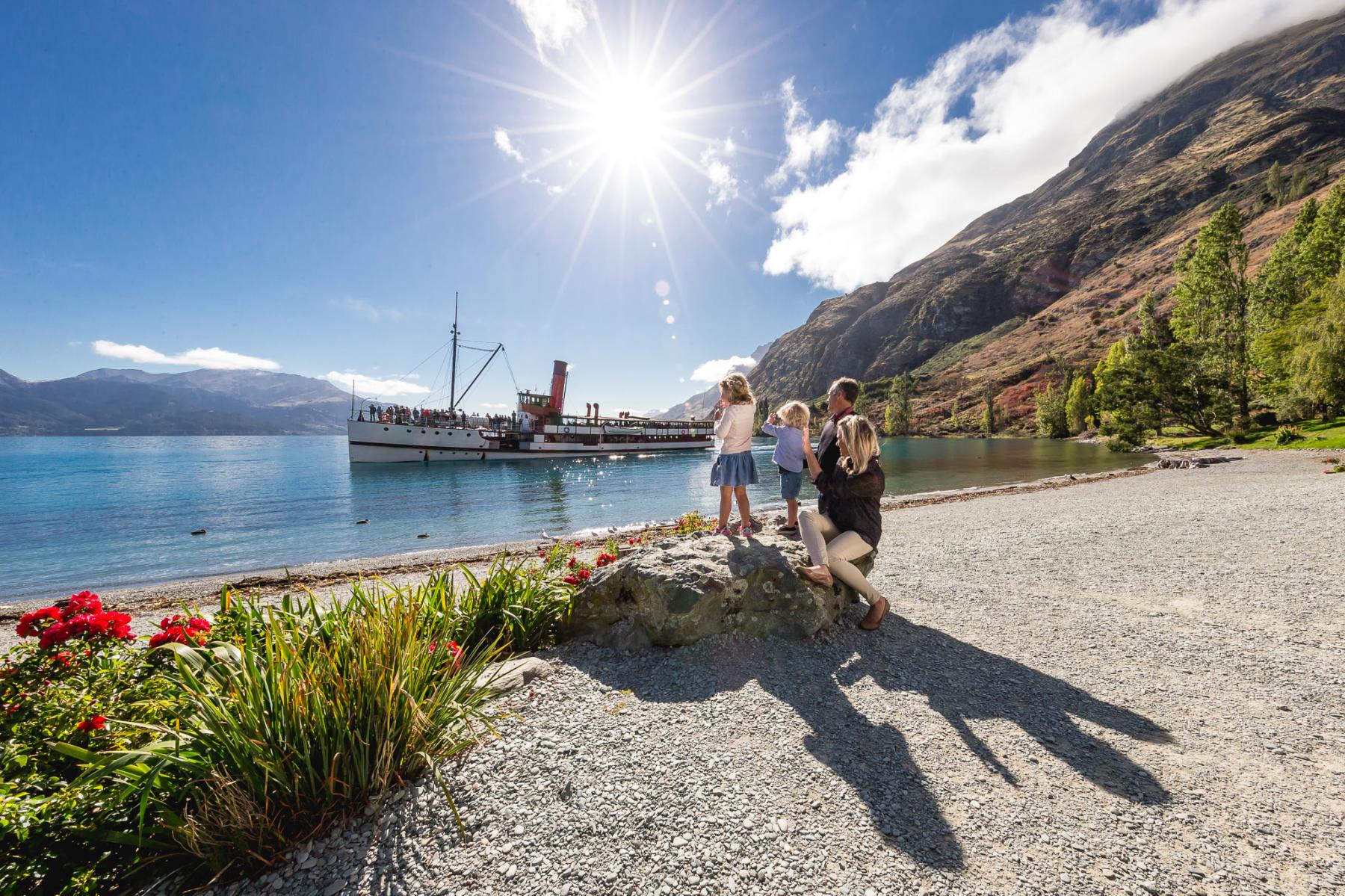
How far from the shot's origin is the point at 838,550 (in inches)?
215

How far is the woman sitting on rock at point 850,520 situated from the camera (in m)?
5.35

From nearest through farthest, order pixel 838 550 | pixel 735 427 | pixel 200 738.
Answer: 1. pixel 200 738
2. pixel 838 550
3. pixel 735 427

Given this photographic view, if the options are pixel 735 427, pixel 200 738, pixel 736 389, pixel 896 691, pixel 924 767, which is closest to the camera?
pixel 200 738

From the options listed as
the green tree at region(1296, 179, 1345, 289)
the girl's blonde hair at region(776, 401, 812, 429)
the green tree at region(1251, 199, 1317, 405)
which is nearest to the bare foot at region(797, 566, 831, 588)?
the girl's blonde hair at region(776, 401, 812, 429)

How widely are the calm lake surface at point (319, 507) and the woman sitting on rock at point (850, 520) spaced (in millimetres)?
15472

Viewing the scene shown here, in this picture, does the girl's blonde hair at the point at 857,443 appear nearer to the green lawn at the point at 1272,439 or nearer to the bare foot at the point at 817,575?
the bare foot at the point at 817,575

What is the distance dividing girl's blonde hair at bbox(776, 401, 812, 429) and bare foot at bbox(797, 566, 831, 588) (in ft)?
8.70

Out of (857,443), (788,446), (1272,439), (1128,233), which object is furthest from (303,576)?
(1128,233)

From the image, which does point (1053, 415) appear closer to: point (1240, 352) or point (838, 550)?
Result: point (1240, 352)

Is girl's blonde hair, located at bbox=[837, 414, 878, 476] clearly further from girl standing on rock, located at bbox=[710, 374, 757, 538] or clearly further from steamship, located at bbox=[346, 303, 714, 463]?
steamship, located at bbox=[346, 303, 714, 463]

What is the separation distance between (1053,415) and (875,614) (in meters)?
91.0

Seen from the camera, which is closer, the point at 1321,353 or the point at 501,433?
the point at 1321,353

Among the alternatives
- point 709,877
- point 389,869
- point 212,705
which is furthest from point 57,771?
point 709,877

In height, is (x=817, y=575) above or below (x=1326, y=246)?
below
